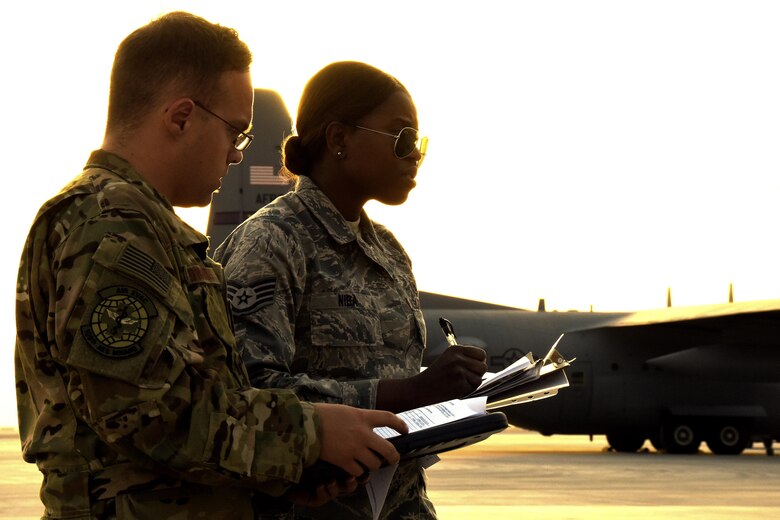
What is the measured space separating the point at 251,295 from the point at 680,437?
20189 millimetres

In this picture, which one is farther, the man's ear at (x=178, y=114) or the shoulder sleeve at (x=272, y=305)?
the shoulder sleeve at (x=272, y=305)

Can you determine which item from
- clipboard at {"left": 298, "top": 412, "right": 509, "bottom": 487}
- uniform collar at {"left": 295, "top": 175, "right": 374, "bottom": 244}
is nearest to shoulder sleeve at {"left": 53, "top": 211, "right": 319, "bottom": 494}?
clipboard at {"left": 298, "top": 412, "right": 509, "bottom": 487}

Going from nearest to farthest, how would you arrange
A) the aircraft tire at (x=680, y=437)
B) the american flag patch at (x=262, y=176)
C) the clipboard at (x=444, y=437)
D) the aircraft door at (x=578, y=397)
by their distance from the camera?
the clipboard at (x=444, y=437) → the american flag patch at (x=262, y=176) → the aircraft door at (x=578, y=397) → the aircraft tire at (x=680, y=437)

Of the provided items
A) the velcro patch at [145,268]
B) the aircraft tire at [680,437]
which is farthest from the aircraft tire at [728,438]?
the velcro patch at [145,268]

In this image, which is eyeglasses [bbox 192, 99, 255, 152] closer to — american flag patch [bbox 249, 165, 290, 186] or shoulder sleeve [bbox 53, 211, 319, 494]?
shoulder sleeve [bbox 53, 211, 319, 494]

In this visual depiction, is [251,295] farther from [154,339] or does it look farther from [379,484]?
[154,339]

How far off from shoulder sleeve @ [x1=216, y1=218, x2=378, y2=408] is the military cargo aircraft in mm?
17675

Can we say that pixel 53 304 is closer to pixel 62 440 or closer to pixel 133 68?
pixel 62 440

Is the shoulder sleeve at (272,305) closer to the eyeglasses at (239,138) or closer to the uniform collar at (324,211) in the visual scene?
the uniform collar at (324,211)

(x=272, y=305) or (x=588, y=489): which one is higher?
(x=272, y=305)

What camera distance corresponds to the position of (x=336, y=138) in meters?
3.11

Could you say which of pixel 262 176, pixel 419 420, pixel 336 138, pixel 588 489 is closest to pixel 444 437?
pixel 419 420

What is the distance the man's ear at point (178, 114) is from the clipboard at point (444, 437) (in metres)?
0.71

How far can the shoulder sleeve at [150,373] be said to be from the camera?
179 centimetres
